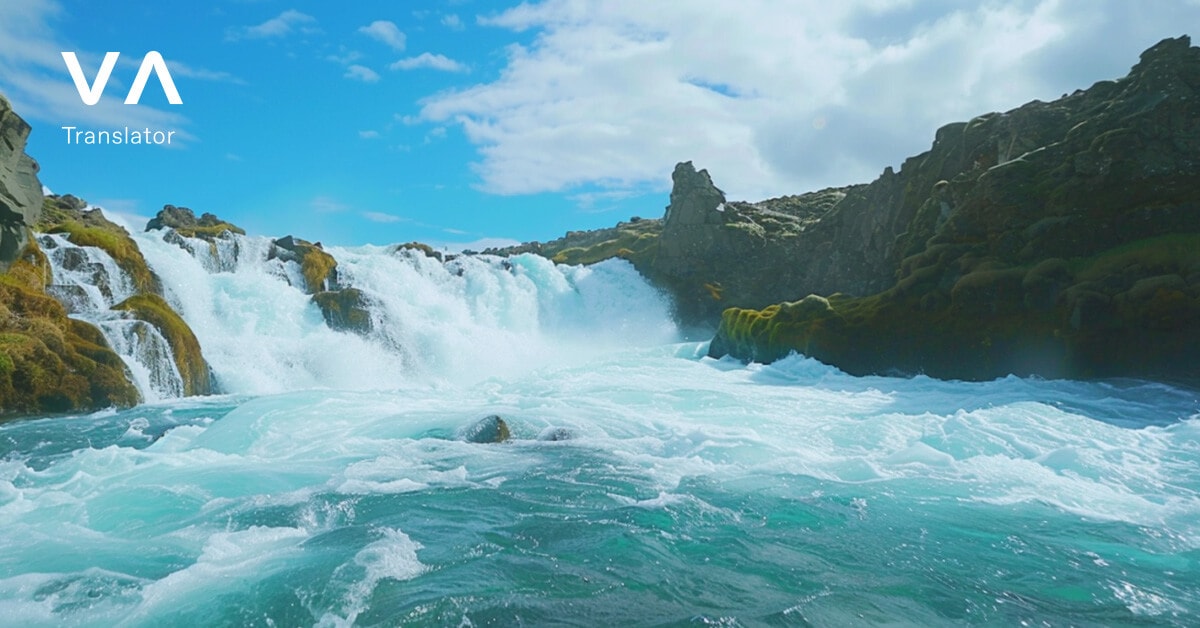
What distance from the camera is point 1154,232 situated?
2173 centimetres

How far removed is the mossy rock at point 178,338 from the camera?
20.7 metres

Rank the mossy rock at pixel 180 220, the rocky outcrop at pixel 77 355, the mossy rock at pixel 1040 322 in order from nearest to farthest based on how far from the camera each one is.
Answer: the rocky outcrop at pixel 77 355 < the mossy rock at pixel 1040 322 < the mossy rock at pixel 180 220

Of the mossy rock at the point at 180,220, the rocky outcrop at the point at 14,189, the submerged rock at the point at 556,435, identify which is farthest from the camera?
the mossy rock at the point at 180,220

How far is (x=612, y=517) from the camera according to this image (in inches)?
357

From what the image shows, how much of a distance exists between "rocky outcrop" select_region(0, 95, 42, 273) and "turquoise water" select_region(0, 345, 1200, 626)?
7.46m

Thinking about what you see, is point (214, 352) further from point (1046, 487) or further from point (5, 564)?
point (1046, 487)

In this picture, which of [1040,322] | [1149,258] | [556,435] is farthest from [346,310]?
[1149,258]

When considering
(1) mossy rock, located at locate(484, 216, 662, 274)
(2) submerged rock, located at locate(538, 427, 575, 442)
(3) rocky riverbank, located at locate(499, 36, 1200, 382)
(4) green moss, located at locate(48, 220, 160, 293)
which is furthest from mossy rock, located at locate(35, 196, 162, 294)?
(1) mossy rock, located at locate(484, 216, 662, 274)

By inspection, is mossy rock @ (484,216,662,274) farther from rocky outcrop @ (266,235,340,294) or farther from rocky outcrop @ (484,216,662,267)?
rocky outcrop @ (266,235,340,294)

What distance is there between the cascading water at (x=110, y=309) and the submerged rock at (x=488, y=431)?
11213mm

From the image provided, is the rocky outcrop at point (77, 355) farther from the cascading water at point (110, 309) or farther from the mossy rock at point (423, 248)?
the mossy rock at point (423, 248)

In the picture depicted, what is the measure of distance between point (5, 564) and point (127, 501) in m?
2.48

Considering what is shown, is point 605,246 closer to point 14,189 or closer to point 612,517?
point 14,189

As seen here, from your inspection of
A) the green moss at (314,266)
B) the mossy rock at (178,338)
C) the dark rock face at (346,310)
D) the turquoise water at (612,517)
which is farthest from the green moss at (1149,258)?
the green moss at (314,266)
